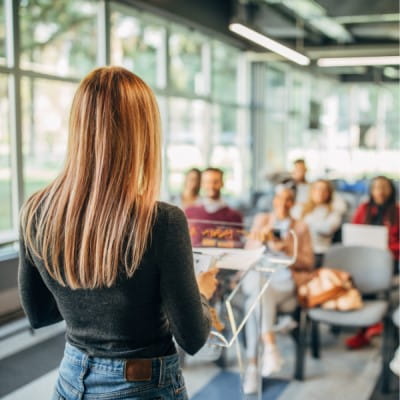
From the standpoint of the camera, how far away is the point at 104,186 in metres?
1.13

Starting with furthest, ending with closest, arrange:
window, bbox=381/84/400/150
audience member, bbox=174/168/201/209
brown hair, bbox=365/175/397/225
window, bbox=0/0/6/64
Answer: window, bbox=381/84/400/150 → audience member, bbox=174/168/201/209 → window, bbox=0/0/6/64 → brown hair, bbox=365/175/397/225

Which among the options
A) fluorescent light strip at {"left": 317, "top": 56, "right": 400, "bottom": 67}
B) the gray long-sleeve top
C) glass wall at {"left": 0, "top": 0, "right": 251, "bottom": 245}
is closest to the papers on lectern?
the gray long-sleeve top

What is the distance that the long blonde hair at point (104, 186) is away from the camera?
1124 millimetres

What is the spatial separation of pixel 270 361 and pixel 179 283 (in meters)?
2.68

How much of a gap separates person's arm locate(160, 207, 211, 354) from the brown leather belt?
0.09 m

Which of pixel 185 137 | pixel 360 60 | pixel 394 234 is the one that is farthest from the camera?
pixel 185 137

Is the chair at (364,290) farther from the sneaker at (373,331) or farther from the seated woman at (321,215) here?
the seated woman at (321,215)

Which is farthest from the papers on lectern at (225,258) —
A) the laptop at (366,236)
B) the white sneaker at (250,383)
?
the laptop at (366,236)

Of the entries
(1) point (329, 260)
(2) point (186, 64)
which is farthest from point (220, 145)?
(1) point (329, 260)

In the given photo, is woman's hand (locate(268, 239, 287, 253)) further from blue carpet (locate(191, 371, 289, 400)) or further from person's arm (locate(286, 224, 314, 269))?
person's arm (locate(286, 224, 314, 269))

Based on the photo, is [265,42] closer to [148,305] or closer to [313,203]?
[313,203]

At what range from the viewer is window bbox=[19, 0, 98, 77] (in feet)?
17.8

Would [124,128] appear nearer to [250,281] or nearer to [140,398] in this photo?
[140,398]

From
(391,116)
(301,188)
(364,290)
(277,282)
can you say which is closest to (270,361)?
(277,282)
